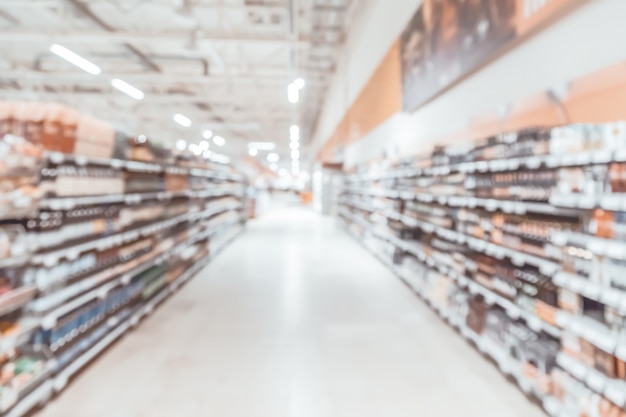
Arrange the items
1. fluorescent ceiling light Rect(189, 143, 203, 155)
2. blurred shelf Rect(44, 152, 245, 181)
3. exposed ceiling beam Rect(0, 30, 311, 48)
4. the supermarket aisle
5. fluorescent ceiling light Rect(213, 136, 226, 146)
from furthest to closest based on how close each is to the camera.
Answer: fluorescent ceiling light Rect(213, 136, 226, 146) < exposed ceiling beam Rect(0, 30, 311, 48) < fluorescent ceiling light Rect(189, 143, 203, 155) < blurred shelf Rect(44, 152, 245, 181) < the supermarket aisle

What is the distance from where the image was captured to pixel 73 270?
3.09m

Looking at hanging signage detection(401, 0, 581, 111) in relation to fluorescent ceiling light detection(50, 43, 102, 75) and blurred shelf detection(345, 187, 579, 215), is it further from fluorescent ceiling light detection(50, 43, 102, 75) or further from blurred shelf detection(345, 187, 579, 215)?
fluorescent ceiling light detection(50, 43, 102, 75)

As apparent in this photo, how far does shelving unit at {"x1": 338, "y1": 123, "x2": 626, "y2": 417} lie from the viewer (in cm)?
206

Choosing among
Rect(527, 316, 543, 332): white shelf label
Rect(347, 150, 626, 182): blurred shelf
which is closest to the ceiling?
Rect(347, 150, 626, 182): blurred shelf

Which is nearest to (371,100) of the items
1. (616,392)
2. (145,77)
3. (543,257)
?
(145,77)

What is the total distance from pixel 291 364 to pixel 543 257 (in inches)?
81.2

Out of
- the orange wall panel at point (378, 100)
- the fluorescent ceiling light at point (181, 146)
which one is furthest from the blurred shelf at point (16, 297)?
the orange wall panel at point (378, 100)

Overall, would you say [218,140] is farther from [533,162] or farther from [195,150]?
[533,162]

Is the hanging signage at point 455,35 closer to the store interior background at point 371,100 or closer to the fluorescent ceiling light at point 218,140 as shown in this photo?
the store interior background at point 371,100

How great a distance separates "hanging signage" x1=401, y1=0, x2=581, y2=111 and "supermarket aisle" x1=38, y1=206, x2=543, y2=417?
272cm

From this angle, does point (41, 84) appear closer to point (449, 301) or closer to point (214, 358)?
point (214, 358)

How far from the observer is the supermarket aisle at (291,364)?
8.55 ft

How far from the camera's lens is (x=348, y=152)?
13.5 meters

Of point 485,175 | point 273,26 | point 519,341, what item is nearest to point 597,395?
point 519,341
